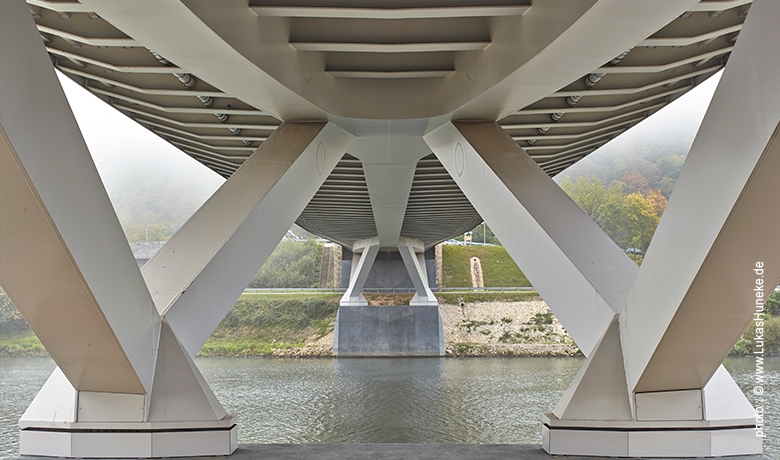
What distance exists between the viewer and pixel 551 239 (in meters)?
5.70

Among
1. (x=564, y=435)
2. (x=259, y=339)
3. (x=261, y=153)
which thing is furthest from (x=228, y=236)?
(x=259, y=339)

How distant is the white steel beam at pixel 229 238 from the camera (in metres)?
5.36

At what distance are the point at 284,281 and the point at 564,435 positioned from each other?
69250 mm

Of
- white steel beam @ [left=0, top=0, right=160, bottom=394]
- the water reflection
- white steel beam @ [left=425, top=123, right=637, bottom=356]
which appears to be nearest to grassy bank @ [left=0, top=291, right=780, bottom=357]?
the water reflection

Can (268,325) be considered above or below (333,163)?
above

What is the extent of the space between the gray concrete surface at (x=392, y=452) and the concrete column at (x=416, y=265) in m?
23.9

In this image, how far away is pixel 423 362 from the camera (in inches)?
1172

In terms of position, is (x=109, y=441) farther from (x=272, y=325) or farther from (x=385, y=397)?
(x=272, y=325)

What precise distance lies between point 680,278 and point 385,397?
613 inches

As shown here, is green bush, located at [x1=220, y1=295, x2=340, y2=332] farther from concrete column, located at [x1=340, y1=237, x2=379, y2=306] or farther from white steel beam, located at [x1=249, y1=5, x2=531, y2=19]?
white steel beam, located at [x1=249, y1=5, x2=531, y2=19]

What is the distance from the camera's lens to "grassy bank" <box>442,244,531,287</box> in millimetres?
57344

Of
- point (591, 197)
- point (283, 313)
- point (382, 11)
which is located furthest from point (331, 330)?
point (591, 197)

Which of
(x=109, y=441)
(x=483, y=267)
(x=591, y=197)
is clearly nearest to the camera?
(x=109, y=441)

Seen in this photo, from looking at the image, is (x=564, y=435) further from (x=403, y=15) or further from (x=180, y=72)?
(x=180, y=72)
